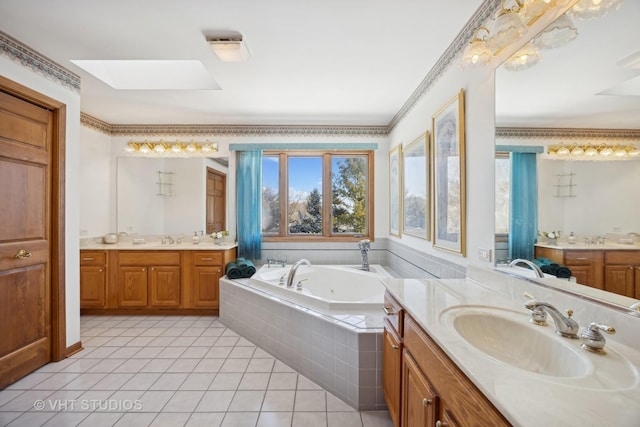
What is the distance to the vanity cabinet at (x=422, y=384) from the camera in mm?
797

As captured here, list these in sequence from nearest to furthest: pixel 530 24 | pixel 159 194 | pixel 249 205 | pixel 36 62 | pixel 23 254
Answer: pixel 530 24
pixel 23 254
pixel 36 62
pixel 249 205
pixel 159 194

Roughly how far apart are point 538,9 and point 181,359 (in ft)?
10.8

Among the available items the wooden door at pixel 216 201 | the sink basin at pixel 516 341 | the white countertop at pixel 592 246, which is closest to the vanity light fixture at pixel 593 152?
the white countertop at pixel 592 246

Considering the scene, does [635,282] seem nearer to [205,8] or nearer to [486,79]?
[486,79]

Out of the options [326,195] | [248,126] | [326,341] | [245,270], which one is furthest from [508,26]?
[248,126]

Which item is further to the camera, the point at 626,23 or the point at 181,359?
the point at 181,359

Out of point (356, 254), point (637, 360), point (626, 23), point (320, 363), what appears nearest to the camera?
point (637, 360)

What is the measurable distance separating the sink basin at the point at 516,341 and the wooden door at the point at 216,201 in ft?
10.8

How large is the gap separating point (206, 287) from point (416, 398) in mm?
2904

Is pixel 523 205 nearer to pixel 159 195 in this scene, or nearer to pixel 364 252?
pixel 364 252

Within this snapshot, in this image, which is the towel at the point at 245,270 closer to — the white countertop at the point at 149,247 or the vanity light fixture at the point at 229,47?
the white countertop at the point at 149,247

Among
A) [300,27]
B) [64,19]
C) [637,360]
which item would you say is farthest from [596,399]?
[64,19]

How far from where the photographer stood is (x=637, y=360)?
2.72 ft

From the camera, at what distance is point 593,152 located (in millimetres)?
1136
